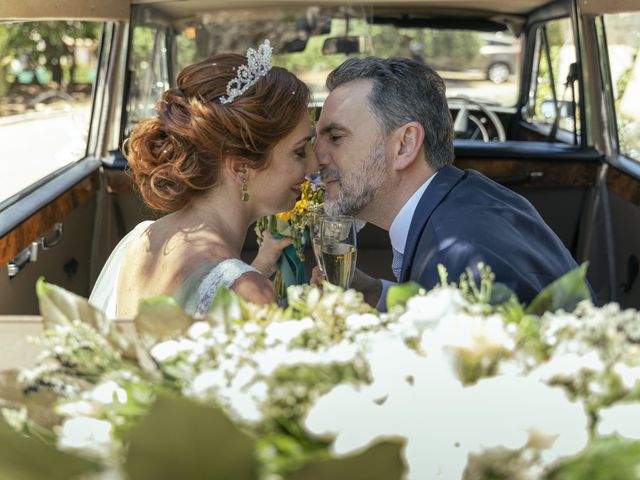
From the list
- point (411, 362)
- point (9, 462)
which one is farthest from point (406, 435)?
point (9, 462)

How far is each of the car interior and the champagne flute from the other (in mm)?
1196

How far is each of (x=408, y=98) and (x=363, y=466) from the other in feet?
6.41

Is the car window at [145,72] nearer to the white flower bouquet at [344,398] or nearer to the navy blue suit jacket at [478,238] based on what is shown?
the navy blue suit jacket at [478,238]

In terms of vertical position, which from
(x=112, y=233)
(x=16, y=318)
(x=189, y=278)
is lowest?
(x=112, y=233)

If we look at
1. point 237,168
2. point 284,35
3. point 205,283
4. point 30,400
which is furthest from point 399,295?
point 284,35

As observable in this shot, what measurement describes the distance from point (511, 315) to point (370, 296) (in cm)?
175

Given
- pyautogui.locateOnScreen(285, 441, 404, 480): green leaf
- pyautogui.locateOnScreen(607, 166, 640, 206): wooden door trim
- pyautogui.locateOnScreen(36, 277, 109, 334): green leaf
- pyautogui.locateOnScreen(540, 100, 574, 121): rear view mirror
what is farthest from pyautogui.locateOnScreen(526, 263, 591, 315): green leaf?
pyautogui.locateOnScreen(540, 100, 574, 121): rear view mirror

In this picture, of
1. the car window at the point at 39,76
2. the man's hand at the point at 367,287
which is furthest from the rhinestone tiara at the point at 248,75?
the car window at the point at 39,76

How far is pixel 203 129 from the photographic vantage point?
92.4 inches

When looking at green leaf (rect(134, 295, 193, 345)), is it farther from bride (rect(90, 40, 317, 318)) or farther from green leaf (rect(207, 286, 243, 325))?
bride (rect(90, 40, 317, 318))

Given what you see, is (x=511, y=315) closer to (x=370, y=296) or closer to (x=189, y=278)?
(x=189, y=278)

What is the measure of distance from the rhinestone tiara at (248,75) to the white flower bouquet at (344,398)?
54.9 inches

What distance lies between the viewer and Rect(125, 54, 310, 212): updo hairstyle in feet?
7.69

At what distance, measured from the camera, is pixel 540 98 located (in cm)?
526
